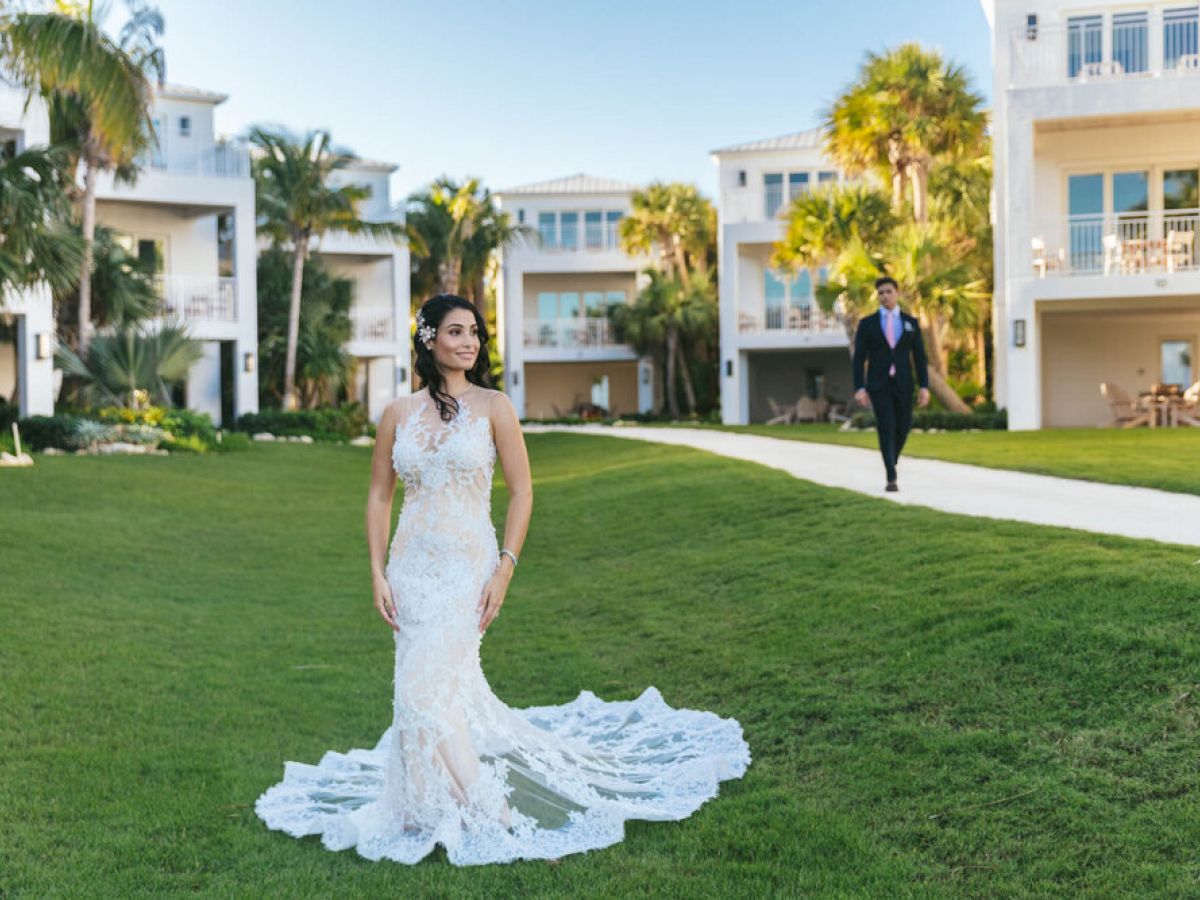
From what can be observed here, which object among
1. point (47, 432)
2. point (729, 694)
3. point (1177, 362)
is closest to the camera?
point (729, 694)

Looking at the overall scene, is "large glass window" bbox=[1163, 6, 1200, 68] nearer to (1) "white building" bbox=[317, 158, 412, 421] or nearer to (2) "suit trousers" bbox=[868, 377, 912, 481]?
(2) "suit trousers" bbox=[868, 377, 912, 481]

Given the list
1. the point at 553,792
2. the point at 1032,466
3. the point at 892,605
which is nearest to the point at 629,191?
the point at 1032,466

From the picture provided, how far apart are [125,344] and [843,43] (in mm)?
24082

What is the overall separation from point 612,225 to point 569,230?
1536 millimetres

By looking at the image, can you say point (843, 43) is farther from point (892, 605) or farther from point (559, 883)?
point (559, 883)

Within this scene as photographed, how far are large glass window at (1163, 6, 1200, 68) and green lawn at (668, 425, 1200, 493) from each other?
328 inches

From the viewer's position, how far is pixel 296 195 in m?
32.4

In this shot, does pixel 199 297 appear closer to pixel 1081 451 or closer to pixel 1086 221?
pixel 1086 221

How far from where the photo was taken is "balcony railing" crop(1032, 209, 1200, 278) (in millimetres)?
23469

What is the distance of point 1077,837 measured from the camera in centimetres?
457

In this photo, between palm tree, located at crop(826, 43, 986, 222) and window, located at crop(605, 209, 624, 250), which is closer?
palm tree, located at crop(826, 43, 986, 222)

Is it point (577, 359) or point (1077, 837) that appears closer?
point (1077, 837)

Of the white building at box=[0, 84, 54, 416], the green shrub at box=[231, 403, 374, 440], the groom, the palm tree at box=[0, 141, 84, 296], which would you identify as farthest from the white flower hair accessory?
the green shrub at box=[231, 403, 374, 440]

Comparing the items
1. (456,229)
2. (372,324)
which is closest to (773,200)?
(456,229)
